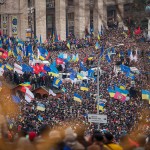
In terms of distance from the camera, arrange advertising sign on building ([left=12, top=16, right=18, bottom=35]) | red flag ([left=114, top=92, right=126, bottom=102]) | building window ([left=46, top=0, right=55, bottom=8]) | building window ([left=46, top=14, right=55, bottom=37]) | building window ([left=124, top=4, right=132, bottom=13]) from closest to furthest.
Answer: building window ([left=124, top=4, right=132, bottom=13]) → red flag ([left=114, top=92, right=126, bottom=102]) → advertising sign on building ([left=12, top=16, right=18, bottom=35]) → building window ([left=46, top=0, right=55, bottom=8]) → building window ([left=46, top=14, right=55, bottom=37])

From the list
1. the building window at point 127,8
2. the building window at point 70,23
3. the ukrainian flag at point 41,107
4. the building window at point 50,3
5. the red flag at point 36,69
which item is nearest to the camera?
the building window at point 127,8

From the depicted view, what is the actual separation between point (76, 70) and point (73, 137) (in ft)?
95.5

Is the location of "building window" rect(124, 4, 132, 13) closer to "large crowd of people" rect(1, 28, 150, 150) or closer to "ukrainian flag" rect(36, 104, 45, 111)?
"large crowd of people" rect(1, 28, 150, 150)

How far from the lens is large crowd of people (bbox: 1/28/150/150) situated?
35.0 ft

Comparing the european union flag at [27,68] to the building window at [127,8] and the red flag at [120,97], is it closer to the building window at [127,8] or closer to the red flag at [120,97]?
the red flag at [120,97]

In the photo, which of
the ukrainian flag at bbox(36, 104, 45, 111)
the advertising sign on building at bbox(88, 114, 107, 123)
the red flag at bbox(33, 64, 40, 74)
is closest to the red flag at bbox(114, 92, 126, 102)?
the ukrainian flag at bbox(36, 104, 45, 111)

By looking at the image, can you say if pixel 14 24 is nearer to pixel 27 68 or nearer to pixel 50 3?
pixel 50 3

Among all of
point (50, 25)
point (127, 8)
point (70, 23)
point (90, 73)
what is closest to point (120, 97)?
point (90, 73)

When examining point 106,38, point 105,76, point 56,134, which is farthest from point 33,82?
point 56,134

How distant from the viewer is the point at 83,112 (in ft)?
82.4

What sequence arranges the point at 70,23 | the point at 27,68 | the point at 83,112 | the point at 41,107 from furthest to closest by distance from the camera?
the point at 70,23 < the point at 27,68 < the point at 83,112 < the point at 41,107

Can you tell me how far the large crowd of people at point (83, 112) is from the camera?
1067 cm

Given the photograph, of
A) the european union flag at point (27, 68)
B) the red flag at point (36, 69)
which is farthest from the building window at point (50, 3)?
the red flag at point (36, 69)

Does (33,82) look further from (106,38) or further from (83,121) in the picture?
(106,38)
